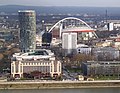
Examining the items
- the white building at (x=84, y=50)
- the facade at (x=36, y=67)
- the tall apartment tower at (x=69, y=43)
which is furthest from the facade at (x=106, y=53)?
the facade at (x=36, y=67)

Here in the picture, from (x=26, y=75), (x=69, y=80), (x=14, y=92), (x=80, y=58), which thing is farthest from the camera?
(x=80, y=58)

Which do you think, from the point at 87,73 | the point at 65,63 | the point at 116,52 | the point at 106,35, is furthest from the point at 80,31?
the point at 87,73

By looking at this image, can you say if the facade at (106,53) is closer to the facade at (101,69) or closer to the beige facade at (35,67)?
the facade at (101,69)

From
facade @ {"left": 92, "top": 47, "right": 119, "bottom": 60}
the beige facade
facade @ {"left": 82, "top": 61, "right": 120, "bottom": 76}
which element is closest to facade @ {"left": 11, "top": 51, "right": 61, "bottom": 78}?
the beige facade

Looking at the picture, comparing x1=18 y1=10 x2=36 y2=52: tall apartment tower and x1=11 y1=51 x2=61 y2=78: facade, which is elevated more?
x1=18 y1=10 x2=36 y2=52: tall apartment tower

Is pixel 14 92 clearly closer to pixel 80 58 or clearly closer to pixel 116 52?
pixel 80 58

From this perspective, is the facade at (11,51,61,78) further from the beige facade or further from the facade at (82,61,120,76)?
the facade at (82,61,120,76)

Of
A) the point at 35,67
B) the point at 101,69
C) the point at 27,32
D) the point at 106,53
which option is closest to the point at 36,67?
the point at 35,67

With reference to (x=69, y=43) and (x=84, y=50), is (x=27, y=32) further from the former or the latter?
(x=84, y=50)
